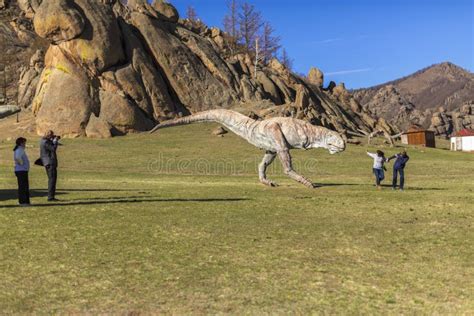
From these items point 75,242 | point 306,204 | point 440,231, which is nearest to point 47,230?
point 75,242

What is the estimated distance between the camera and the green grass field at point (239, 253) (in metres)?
5.74

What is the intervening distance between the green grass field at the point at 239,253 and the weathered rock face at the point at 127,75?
103 feet

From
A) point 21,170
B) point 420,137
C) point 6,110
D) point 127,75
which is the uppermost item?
point 127,75

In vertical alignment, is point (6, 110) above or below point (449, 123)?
below

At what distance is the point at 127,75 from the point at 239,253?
4489cm

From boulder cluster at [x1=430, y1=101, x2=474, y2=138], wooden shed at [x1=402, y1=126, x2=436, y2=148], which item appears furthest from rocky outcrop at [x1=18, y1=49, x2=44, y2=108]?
boulder cluster at [x1=430, y1=101, x2=474, y2=138]

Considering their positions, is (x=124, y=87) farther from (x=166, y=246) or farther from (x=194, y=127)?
(x=166, y=246)

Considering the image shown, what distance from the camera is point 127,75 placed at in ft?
164

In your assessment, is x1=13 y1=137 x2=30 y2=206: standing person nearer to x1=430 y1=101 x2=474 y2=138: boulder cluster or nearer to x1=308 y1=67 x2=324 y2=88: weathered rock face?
x1=308 y1=67 x2=324 y2=88: weathered rock face

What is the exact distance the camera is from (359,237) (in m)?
9.08

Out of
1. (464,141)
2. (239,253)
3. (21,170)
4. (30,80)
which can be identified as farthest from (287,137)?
(464,141)

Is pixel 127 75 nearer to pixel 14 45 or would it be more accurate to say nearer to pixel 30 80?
pixel 30 80

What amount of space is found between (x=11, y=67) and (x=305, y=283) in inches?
2551

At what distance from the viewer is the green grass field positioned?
5738 millimetres
